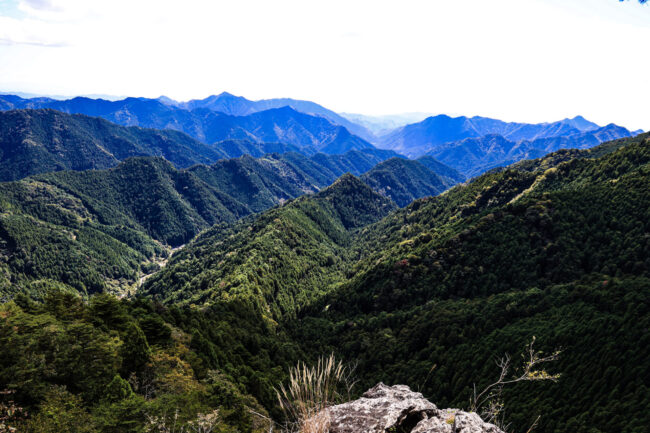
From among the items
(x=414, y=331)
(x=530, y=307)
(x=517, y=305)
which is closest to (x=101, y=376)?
(x=414, y=331)

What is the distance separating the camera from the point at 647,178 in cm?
14675

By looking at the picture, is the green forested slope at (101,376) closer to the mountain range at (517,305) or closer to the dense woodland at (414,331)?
the dense woodland at (414,331)

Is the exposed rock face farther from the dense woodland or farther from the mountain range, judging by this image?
the mountain range

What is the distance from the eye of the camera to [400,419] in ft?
53.1

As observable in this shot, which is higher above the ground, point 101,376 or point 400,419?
point 400,419

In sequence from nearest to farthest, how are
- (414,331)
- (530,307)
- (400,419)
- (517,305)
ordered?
(400,419)
(530,307)
(517,305)
(414,331)

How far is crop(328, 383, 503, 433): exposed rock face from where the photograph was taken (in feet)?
47.4

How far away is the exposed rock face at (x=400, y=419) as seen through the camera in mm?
14438

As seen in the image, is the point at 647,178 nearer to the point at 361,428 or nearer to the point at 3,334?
the point at 361,428

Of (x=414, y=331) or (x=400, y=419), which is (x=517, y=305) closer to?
(x=414, y=331)

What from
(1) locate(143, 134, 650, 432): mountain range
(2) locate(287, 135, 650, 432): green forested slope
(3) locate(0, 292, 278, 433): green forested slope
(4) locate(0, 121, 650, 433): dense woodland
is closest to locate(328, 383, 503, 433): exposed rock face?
(3) locate(0, 292, 278, 433): green forested slope

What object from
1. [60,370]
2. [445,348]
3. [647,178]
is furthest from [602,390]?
[647,178]

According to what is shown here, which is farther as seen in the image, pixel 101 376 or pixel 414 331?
pixel 414 331

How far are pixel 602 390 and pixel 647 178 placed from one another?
129 m
